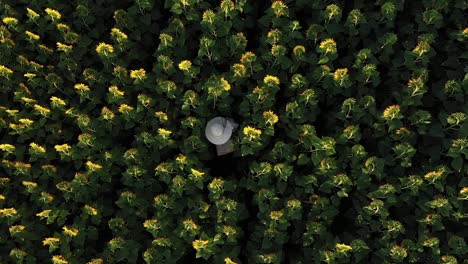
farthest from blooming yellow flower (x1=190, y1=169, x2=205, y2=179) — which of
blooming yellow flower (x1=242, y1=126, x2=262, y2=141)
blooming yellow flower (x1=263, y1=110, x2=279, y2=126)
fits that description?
blooming yellow flower (x1=263, y1=110, x2=279, y2=126)

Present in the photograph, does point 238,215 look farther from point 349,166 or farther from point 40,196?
point 40,196

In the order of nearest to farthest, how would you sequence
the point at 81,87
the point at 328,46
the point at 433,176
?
1. the point at 433,176
2. the point at 328,46
3. the point at 81,87

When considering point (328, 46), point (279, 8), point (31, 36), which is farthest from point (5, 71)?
point (328, 46)

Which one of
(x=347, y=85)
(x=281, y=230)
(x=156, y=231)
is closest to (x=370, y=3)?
(x=347, y=85)

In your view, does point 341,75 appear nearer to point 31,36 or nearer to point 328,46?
point 328,46

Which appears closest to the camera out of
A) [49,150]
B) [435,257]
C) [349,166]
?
[435,257]

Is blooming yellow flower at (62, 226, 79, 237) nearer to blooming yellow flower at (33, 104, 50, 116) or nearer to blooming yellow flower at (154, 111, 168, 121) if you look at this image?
blooming yellow flower at (33, 104, 50, 116)
